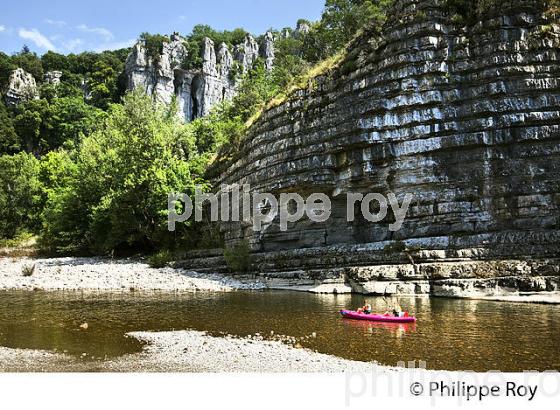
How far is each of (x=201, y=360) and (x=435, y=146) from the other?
1695 cm

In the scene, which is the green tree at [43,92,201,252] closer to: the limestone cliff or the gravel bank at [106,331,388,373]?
the gravel bank at [106,331,388,373]

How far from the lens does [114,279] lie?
26.4 metres

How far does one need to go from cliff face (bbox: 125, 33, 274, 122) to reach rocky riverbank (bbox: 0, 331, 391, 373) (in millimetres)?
76614

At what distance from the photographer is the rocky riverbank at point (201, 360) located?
378 inches

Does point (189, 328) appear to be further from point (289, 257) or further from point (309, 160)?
point (309, 160)

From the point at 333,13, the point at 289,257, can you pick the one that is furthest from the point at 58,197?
the point at 333,13

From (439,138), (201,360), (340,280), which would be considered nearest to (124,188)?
(340,280)

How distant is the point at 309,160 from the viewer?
26.5 meters

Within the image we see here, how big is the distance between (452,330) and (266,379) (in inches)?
256

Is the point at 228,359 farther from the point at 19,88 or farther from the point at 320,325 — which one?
the point at 19,88

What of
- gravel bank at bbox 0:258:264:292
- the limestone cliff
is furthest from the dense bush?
the limestone cliff

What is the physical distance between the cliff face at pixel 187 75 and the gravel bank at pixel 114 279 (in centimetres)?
5770

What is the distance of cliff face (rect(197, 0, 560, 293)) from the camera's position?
70.1 feet

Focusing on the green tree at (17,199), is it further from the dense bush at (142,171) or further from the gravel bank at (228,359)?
the gravel bank at (228,359)
